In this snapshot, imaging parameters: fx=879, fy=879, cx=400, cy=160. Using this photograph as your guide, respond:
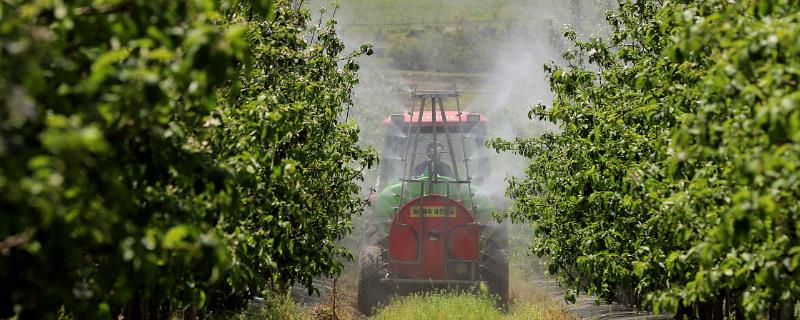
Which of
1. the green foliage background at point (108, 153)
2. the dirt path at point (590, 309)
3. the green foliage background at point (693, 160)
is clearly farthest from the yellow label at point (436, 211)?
the green foliage background at point (108, 153)

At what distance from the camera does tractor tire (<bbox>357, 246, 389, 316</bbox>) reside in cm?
1630

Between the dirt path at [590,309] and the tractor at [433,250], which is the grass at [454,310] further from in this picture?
the tractor at [433,250]

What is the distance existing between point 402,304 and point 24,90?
13.1 meters

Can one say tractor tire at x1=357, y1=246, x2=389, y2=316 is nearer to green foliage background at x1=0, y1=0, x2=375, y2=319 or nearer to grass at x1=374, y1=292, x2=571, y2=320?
grass at x1=374, y1=292, x2=571, y2=320

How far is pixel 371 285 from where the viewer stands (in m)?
16.4

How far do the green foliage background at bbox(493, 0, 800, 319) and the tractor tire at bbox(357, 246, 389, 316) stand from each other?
221 inches

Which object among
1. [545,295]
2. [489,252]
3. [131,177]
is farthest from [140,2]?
[545,295]

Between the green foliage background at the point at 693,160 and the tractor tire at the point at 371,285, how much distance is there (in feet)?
18.4

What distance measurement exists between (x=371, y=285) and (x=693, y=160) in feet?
37.4

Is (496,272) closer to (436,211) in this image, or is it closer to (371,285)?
(436,211)

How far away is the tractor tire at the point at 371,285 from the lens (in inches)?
642

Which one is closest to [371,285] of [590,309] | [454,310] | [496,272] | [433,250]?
[433,250]

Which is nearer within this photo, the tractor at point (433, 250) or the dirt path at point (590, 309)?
the dirt path at point (590, 309)

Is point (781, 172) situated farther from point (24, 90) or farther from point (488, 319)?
point (488, 319)
